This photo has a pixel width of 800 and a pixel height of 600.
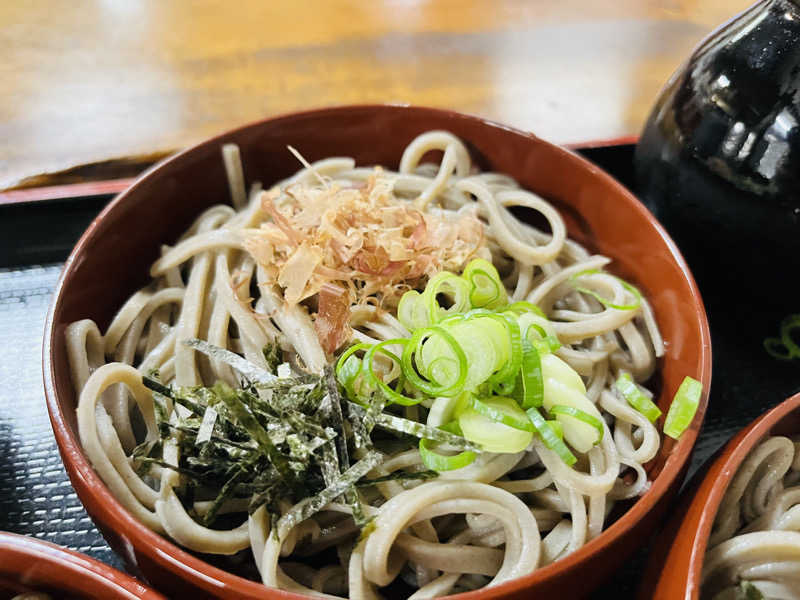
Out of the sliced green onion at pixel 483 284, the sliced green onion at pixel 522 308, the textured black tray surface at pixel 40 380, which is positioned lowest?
the textured black tray surface at pixel 40 380

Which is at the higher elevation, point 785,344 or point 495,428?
point 495,428

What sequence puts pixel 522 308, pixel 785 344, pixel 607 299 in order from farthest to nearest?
pixel 785 344, pixel 607 299, pixel 522 308

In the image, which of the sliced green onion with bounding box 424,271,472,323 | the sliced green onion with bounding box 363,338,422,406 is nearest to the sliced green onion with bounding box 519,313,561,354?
the sliced green onion with bounding box 424,271,472,323

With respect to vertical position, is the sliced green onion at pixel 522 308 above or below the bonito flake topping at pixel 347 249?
below

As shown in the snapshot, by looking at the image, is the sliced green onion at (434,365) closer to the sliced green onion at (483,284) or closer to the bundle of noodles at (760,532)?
the sliced green onion at (483,284)

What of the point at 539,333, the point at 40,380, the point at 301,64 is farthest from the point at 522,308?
the point at 301,64

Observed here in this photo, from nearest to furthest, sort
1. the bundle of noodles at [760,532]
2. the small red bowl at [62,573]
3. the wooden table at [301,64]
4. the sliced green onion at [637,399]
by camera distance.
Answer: the small red bowl at [62,573], the bundle of noodles at [760,532], the sliced green onion at [637,399], the wooden table at [301,64]

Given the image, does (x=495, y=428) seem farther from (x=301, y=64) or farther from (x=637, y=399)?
(x=301, y=64)

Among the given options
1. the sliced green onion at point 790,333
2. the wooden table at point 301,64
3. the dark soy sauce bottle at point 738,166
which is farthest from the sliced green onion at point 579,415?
the wooden table at point 301,64
